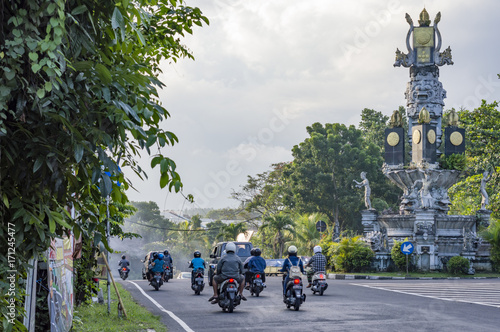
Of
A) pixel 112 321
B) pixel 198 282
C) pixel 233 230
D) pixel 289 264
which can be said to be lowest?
pixel 112 321

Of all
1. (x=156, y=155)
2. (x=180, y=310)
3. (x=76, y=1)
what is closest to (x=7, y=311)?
(x=156, y=155)

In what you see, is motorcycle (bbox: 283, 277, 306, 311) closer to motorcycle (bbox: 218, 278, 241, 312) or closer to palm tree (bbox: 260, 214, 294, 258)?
motorcycle (bbox: 218, 278, 241, 312)

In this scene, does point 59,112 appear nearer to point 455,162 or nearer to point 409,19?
Result: point 455,162

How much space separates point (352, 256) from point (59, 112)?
3651cm

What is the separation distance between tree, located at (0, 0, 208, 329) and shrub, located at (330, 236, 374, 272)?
35828mm

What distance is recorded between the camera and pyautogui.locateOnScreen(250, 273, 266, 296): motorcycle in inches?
870

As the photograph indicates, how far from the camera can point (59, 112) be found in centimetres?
502

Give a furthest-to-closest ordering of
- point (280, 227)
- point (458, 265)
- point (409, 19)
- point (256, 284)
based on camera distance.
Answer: point (280, 227)
point (409, 19)
point (458, 265)
point (256, 284)

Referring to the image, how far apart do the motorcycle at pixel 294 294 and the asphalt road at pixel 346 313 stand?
0.21 meters

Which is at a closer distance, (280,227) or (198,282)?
(198,282)

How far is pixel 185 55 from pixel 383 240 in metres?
32.1

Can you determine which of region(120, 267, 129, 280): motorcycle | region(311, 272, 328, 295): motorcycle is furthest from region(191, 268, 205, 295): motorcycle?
region(120, 267, 129, 280): motorcycle

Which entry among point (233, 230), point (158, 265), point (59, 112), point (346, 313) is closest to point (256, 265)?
point (158, 265)

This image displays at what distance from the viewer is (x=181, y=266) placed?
101562mm
